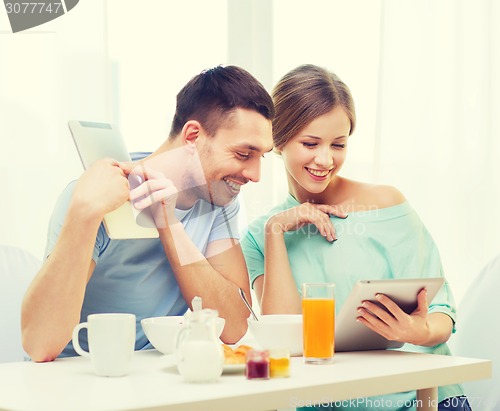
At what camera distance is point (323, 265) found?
184cm

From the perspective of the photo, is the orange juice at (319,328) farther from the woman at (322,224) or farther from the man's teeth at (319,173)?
the man's teeth at (319,173)

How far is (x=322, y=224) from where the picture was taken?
1829mm

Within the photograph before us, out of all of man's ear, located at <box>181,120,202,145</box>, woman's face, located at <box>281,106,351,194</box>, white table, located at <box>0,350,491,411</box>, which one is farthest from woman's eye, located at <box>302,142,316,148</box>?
white table, located at <box>0,350,491,411</box>

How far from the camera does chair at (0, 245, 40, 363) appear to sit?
175cm

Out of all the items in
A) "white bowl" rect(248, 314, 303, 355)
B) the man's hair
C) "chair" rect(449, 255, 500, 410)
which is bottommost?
"chair" rect(449, 255, 500, 410)

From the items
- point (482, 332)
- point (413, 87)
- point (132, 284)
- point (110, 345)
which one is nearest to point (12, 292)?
point (132, 284)

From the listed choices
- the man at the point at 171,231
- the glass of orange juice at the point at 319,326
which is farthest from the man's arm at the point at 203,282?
the glass of orange juice at the point at 319,326

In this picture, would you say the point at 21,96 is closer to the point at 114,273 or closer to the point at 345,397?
the point at 114,273

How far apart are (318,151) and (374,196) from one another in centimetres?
18

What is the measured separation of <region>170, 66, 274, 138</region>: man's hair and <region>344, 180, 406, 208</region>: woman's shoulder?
30cm

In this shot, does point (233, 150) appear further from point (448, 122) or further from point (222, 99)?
point (448, 122)

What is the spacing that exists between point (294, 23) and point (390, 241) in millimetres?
986

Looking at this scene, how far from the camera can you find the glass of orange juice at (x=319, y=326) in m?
1.29

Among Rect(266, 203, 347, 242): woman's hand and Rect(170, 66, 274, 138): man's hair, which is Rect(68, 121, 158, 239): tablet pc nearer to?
Rect(170, 66, 274, 138): man's hair
